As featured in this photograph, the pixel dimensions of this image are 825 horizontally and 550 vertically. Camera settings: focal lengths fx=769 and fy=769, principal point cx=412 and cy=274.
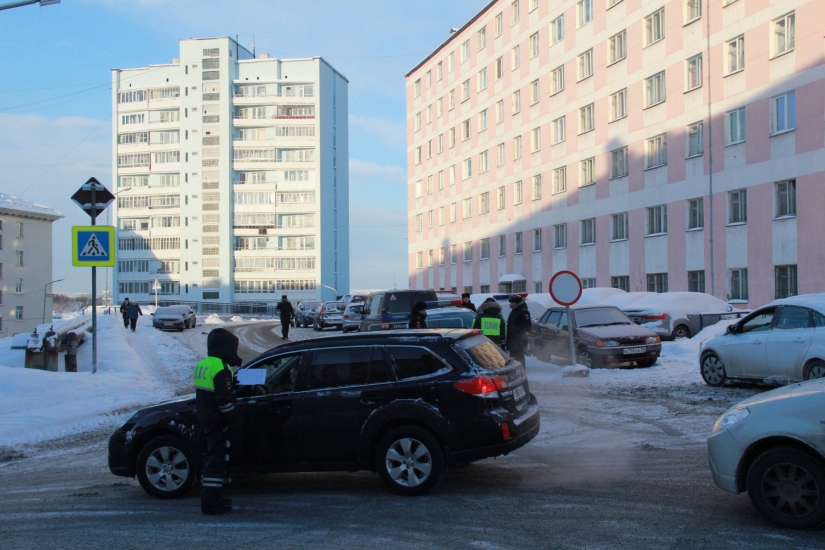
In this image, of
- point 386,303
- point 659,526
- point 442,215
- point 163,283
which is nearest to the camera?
point 659,526

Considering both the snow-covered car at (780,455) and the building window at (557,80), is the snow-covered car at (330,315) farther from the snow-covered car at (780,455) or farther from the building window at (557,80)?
the snow-covered car at (780,455)

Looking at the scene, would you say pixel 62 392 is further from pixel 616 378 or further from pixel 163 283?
pixel 163 283

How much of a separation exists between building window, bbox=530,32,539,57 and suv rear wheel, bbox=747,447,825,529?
4590 centimetres

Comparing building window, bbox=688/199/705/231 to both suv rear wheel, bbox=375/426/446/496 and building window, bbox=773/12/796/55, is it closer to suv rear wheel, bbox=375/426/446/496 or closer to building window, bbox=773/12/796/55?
building window, bbox=773/12/796/55

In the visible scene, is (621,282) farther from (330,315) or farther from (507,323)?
(507,323)

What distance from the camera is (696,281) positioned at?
34562mm

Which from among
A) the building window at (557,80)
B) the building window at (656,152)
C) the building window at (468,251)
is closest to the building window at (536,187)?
the building window at (557,80)

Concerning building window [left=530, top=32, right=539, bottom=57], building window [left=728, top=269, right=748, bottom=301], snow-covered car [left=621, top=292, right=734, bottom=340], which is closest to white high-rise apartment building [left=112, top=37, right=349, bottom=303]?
building window [left=530, top=32, right=539, bottom=57]

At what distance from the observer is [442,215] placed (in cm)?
6419

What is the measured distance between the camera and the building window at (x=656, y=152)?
36.8m

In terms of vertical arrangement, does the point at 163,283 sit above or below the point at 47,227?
below

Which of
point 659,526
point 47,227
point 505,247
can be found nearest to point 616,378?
point 659,526

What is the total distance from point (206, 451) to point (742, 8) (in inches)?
1242

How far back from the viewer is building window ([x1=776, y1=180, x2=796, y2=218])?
2950 centimetres
